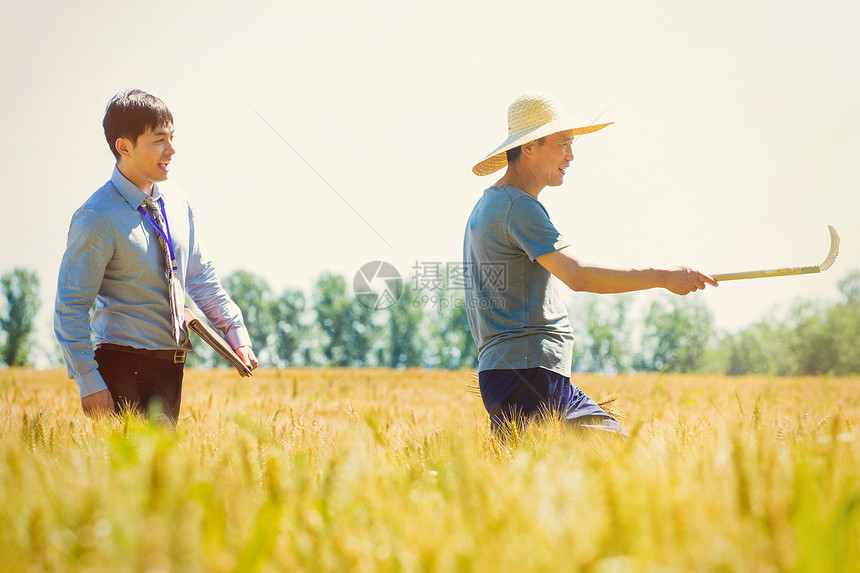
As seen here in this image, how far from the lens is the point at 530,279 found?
340 cm

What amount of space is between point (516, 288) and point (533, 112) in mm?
1018

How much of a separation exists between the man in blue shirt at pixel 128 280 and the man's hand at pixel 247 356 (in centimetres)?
29

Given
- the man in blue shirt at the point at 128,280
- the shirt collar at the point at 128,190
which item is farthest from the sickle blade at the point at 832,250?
the shirt collar at the point at 128,190

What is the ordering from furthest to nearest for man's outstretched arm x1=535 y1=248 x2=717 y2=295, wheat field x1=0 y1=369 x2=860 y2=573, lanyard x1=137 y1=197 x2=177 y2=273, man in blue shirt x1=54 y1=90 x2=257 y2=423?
lanyard x1=137 y1=197 x2=177 y2=273, man in blue shirt x1=54 y1=90 x2=257 y2=423, man's outstretched arm x1=535 y1=248 x2=717 y2=295, wheat field x1=0 y1=369 x2=860 y2=573

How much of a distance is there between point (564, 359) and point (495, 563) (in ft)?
7.48

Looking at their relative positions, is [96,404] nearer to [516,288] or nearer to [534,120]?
[516,288]

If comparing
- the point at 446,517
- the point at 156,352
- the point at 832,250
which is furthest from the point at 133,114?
the point at 832,250

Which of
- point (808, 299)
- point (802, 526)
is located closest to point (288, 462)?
point (802, 526)

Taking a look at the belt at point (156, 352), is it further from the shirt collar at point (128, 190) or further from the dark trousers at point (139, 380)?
the shirt collar at point (128, 190)

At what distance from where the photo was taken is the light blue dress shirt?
10.7 ft

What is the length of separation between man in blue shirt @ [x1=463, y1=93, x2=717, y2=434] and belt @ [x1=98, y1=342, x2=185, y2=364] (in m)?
1.66

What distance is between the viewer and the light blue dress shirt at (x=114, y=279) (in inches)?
128

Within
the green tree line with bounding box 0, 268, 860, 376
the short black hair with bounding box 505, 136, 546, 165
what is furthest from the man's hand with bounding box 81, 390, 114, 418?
the green tree line with bounding box 0, 268, 860, 376

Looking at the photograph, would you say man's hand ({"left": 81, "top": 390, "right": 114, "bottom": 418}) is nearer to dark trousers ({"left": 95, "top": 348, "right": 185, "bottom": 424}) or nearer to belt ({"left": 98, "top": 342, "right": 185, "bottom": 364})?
dark trousers ({"left": 95, "top": 348, "right": 185, "bottom": 424})
